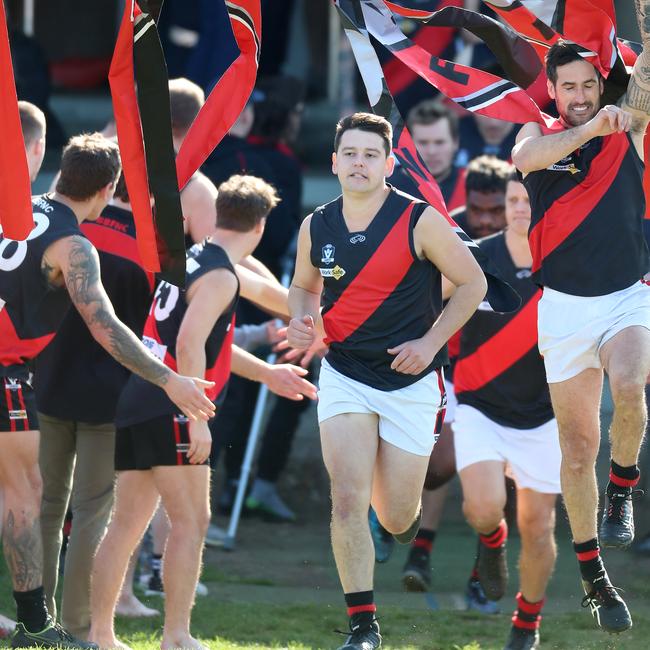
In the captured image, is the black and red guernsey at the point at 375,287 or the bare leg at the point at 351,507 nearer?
the bare leg at the point at 351,507

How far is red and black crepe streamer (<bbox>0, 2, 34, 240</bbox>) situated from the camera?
6.78 meters

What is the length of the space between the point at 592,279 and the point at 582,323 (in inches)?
8.2

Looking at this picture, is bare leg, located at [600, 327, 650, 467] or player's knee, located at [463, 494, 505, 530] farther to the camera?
player's knee, located at [463, 494, 505, 530]

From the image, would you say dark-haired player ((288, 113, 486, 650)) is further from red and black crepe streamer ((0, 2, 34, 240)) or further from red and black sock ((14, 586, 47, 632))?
red and black sock ((14, 586, 47, 632))

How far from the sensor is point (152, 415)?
23.9ft

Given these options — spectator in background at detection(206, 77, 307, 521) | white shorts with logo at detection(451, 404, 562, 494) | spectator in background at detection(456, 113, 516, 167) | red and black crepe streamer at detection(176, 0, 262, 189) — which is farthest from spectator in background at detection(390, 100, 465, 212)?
red and black crepe streamer at detection(176, 0, 262, 189)

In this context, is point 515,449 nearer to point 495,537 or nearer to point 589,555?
point 495,537

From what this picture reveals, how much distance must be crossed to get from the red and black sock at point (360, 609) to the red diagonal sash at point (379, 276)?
3.93ft

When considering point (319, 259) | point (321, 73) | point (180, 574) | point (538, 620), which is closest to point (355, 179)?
point (319, 259)

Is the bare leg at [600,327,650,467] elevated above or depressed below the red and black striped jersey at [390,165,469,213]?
below

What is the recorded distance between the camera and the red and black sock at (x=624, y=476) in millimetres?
6824

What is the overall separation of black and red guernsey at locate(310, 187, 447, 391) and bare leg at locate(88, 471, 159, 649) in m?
1.26

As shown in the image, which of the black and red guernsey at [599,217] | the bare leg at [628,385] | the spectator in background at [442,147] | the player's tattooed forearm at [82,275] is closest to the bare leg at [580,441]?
the bare leg at [628,385]

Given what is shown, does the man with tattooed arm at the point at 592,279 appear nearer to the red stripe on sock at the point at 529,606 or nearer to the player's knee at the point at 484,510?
the red stripe on sock at the point at 529,606
